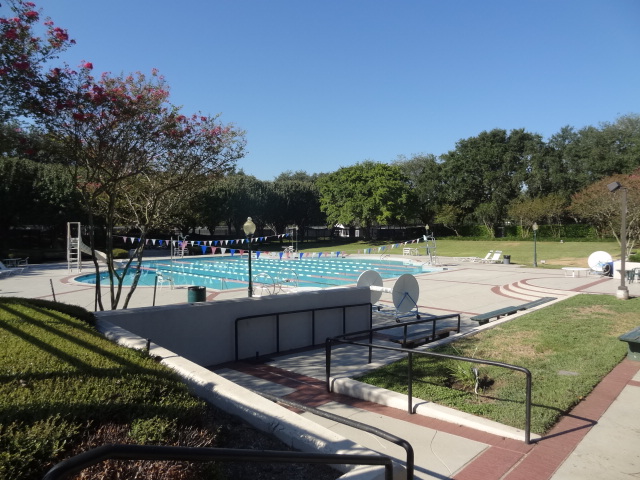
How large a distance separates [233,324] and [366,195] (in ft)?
144

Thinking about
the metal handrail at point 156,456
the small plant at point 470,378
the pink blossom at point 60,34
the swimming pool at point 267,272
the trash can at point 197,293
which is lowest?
the swimming pool at point 267,272

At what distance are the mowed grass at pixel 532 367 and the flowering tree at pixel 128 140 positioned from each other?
6083mm

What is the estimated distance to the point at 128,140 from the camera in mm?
9242

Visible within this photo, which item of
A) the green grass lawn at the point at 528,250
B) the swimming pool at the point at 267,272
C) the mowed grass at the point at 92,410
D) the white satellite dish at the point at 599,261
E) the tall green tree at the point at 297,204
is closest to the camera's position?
the mowed grass at the point at 92,410

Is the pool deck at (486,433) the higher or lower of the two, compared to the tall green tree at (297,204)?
lower

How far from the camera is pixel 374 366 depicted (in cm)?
797

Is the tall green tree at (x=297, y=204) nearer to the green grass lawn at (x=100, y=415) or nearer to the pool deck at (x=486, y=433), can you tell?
the pool deck at (x=486, y=433)

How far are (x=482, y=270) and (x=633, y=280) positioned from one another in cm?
794

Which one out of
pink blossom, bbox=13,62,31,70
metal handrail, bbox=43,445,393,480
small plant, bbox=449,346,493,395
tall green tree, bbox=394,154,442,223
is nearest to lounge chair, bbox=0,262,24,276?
pink blossom, bbox=13,62,31,70

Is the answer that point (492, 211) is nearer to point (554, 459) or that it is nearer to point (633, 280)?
point (633, 280)

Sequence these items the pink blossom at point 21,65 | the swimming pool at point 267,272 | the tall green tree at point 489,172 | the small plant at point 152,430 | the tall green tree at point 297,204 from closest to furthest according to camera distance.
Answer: the small plant at point 152,430 < the pink blossom at point 21,65 < the swimming pool at point 267,272 < the tall green tree at point 297,204 < the tall green tree at point 489,172

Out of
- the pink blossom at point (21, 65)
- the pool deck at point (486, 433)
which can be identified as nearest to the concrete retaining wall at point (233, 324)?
the pool deck at point (486, 433)

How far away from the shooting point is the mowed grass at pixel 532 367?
19.0ft

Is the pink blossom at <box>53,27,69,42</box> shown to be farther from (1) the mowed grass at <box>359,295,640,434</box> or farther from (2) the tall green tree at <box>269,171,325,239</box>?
(2) the tall green tree at <box>269,171,325,239</box>
